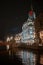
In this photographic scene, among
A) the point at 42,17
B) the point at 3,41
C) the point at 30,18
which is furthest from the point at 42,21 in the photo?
the point at 30,18

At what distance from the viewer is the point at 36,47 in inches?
540

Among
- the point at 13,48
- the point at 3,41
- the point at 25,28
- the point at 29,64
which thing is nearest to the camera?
the point at 29,64

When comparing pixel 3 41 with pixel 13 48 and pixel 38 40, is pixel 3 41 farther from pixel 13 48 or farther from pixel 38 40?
pixel 38 40

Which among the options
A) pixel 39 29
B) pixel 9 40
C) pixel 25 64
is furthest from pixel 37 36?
pixel 25 64

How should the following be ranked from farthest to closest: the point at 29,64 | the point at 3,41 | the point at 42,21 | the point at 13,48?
the point at 42,21 < the point at 13,48 < the point at 3,41 < the point at 29,64

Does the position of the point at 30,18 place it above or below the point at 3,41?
above

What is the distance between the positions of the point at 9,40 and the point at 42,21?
3211mm

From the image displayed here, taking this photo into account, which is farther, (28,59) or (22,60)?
(28,59)

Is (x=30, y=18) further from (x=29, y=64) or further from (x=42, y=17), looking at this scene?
(x=29, y=64)

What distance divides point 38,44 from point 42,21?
2.11 meters

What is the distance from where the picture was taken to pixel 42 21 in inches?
616

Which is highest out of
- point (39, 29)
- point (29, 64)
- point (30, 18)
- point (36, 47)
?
point (30, 18)

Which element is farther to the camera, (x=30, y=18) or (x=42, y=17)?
(x=30, y=18)

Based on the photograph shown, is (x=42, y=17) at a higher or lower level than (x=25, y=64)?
higher
